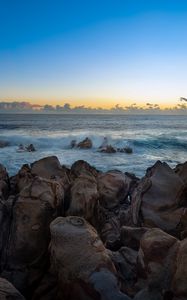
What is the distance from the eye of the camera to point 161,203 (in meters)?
5.41

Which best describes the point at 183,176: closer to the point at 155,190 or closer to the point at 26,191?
the point at 155,190

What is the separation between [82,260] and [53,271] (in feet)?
1.66

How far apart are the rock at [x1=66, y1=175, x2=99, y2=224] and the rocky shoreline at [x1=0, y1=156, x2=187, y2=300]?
1 centimetres

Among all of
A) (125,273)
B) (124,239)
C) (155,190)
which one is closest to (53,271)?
(125,273)

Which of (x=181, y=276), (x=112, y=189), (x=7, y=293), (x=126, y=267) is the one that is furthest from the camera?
(x=112, y=189)

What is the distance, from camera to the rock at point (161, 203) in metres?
5.12

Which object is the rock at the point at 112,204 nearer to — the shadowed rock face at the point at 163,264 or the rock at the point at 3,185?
the rock at the point at 3,185

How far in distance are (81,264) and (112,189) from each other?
422cm

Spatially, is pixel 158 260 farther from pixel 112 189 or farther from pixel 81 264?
pixel 112 189

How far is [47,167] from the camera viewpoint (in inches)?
324

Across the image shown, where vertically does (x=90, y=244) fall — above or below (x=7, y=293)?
above

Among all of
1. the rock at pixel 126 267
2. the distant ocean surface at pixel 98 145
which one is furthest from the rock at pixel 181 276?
the distant ocean surface at pixel 98 145

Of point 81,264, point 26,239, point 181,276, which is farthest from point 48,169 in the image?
point 181,276

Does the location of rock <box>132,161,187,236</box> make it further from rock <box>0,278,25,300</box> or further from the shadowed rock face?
rock <box>0,278,25,300</box>
